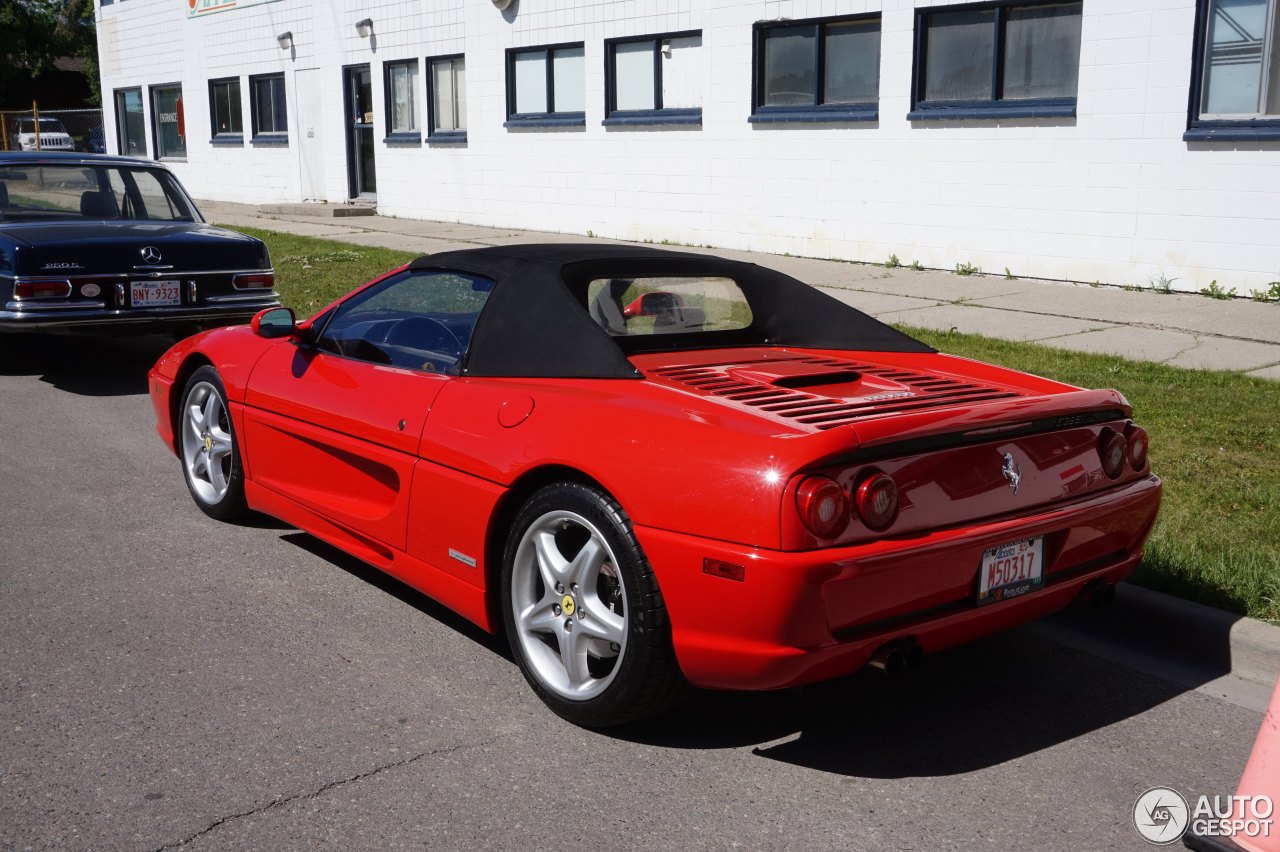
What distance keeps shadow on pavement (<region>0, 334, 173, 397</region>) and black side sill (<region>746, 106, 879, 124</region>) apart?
7.22m

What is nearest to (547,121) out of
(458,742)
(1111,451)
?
(1111,451)

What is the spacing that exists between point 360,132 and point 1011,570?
68.6 ft

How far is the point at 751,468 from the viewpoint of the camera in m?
3.40

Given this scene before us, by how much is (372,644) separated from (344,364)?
113 centimetres

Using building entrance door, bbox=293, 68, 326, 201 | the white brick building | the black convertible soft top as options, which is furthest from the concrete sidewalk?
building entrance door, bbox=293, 68, 326, 201

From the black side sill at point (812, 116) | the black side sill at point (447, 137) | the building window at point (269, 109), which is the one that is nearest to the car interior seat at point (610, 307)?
the black side sill at point (812, 116)

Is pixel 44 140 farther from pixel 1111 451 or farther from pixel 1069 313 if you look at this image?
pixel 1111 451

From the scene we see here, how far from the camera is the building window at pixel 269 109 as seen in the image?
2488 cm

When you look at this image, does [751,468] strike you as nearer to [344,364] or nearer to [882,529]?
[882,529]

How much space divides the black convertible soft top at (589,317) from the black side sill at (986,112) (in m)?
8.26

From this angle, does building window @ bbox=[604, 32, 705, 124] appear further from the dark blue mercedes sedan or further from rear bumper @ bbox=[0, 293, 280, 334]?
rear bumper @ bbox=[0, 293, 280, 334]

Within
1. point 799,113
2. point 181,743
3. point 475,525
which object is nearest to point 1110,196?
point 799,113

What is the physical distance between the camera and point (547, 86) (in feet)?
60.6

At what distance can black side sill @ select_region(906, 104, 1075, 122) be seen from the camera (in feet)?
40.4
